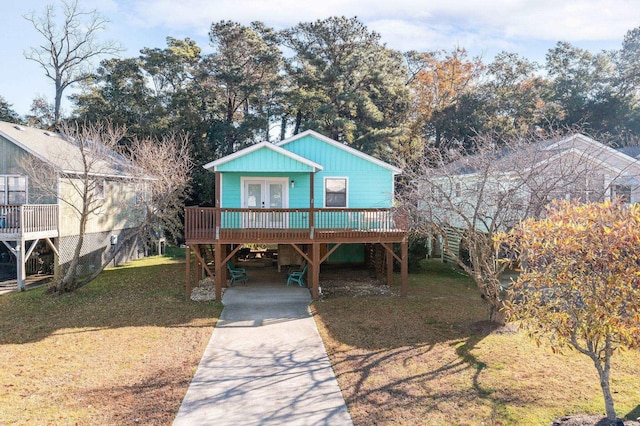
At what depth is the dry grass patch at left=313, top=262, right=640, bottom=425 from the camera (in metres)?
6.43

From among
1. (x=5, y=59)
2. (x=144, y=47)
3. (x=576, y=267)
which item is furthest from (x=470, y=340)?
(x=5, y=59)

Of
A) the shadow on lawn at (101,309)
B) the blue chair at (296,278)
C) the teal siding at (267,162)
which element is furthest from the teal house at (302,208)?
the shadow on lawn at (101,309)

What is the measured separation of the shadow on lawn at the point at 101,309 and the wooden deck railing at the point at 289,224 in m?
2.30

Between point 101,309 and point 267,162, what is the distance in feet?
22.1

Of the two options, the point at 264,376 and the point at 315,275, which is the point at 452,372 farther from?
the point at 315,275

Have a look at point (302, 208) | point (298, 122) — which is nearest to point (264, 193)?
point (302, 208)

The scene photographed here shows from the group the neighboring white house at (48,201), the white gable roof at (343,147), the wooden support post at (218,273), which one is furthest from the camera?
the white gable roof at (343,147)

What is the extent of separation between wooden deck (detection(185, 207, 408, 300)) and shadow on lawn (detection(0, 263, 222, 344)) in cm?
120

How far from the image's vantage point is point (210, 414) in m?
6.39

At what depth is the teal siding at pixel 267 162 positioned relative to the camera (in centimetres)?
1488

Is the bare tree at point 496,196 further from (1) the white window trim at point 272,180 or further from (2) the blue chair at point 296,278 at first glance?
(1) the white window trim at point 272,180

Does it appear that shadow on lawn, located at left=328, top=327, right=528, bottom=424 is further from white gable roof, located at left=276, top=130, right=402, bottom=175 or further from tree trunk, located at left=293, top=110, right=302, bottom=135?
tree trunk, located at left=293, top=110, right=302, bottom=135

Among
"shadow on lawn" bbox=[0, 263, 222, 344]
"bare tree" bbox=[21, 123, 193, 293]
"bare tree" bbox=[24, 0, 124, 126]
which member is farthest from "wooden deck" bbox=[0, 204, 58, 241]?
"bare tree" bbox=[24, 0, 124, 126]

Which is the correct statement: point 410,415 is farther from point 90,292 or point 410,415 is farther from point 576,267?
point 90,292
